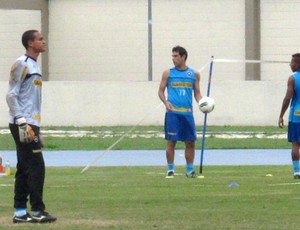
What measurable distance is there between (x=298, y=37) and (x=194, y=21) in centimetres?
430

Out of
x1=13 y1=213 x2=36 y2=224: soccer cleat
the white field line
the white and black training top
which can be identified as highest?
the white and black training top

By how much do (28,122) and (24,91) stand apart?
0.96 feet

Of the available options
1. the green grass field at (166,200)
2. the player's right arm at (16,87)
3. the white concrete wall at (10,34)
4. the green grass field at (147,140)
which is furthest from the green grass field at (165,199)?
the white concrete wall at (10,34)

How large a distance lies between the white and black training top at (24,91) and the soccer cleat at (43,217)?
2.78ft

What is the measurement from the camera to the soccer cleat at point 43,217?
1072 cm

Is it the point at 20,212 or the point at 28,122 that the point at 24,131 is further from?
the point at 20,212

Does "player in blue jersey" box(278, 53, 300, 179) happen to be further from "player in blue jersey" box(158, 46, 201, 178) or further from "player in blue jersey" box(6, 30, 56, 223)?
"player in blue jersey" box(6, 30, 56, 223)

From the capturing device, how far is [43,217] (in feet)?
35.3

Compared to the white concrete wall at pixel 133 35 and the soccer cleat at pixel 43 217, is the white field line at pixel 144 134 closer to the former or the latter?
the white concrete wall at pixel 133 35

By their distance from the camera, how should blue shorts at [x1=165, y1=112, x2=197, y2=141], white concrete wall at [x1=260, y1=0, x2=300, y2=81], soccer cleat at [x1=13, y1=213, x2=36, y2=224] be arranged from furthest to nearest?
white concrete wall at [x1=260, y1=0, x2=300, y2=81]
blue shorts at [x1=165, y1=112, x2=197, y2=141]
soccer cleat at [x1=13, y1=213, x2=36, y2=224]

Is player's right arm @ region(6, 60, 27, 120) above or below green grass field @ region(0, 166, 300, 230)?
above

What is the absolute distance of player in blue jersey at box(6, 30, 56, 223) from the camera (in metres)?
10.7

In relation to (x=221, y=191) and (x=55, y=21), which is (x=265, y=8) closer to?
(x=55, y=21)

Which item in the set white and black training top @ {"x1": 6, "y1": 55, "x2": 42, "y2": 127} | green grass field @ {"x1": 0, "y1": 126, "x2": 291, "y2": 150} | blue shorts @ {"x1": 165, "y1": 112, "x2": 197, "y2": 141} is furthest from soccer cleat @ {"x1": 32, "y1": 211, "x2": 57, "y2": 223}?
green grass field @ {"x1": 0, "y1": 126, "x2": 291, "y2": 150}
